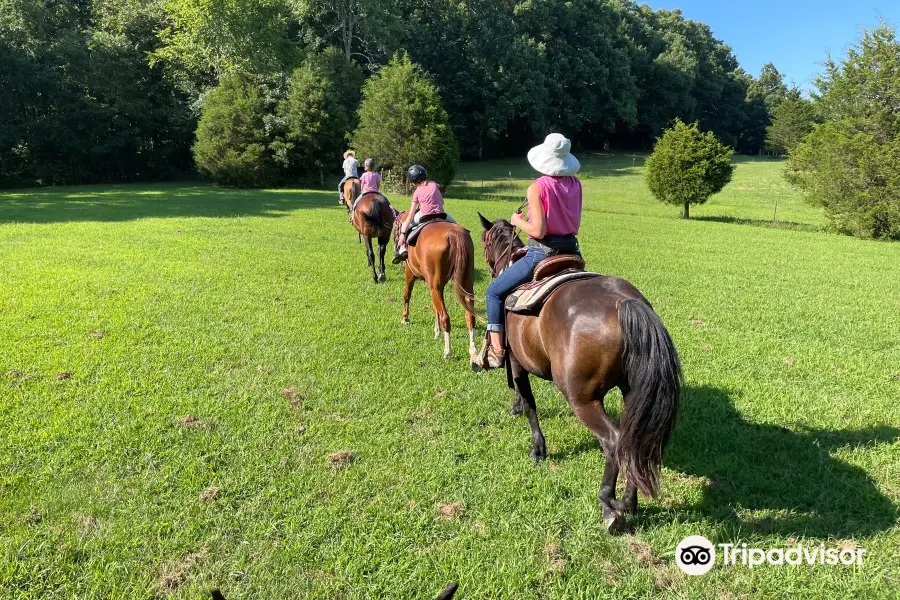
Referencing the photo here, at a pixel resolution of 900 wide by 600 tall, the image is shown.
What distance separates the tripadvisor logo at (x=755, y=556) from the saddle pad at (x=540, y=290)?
1931mm

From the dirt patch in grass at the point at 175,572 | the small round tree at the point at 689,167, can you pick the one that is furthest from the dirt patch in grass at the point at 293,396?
the small round tree at the point at 689,167

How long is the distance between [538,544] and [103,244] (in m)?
13.8

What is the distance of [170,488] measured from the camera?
3.88 meters

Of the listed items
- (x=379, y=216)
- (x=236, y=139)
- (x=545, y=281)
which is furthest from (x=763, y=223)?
(x=236, y=139)

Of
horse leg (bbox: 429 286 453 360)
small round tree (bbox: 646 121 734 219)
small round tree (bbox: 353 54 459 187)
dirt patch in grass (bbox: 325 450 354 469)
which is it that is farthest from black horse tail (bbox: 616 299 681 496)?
small round tree (bbox: 353 54 459 187)

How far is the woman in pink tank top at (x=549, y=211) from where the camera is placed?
4.08 meters

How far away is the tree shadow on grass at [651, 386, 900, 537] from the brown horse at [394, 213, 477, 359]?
2637 mm

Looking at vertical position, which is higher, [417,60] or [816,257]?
[417,60]

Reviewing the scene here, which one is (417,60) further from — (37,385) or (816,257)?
(37,385)

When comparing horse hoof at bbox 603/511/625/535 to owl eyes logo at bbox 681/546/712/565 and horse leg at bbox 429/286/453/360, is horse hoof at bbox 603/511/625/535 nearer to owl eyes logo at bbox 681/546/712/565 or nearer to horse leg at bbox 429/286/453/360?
owl eyes logo at bbox 681/546/712/565

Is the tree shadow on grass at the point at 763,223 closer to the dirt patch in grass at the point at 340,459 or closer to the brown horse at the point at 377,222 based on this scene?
the brown horse at the point at 377,222

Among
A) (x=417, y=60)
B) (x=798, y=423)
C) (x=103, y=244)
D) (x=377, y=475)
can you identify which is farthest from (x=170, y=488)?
(x=417, y=60)

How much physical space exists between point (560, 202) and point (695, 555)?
270cm

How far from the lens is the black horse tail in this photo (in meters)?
3.17
